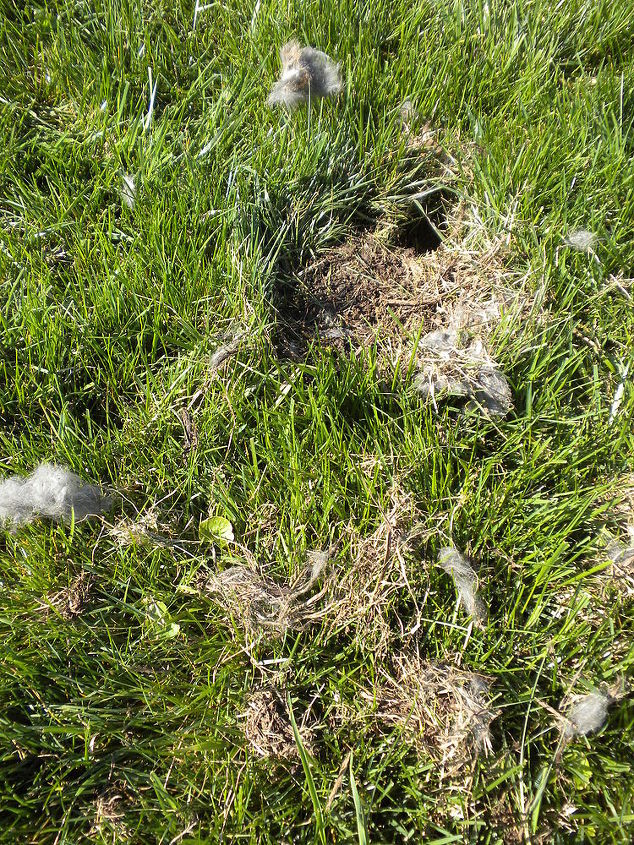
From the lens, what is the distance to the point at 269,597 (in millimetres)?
1788

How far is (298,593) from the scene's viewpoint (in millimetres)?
1786

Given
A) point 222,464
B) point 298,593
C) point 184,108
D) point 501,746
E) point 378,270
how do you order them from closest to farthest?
1. point 501,746
2. point 298,593
3. point 222,464
4. point 378,270
5. point 184,108

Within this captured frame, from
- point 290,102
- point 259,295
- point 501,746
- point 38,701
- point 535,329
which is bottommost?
point 501,746

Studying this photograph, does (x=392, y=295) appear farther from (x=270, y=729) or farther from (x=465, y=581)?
(x=270, y=729)

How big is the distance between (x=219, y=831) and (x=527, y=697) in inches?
30.2

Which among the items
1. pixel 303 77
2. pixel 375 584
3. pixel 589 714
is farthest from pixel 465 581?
pixel 303 77

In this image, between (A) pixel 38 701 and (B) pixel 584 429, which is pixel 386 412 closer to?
(B) pixel 584 429

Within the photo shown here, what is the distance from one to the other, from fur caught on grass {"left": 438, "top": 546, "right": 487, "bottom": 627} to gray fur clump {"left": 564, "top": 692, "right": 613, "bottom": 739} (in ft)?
0.94

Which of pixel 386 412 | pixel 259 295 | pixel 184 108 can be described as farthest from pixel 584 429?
pixel 184 108

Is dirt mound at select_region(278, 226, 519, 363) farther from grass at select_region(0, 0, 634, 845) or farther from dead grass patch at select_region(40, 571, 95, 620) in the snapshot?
dead grass patch at select_region(40, 571, 95, 620)

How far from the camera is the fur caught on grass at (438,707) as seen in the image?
1.61 m

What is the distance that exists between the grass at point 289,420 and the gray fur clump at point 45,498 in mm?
60

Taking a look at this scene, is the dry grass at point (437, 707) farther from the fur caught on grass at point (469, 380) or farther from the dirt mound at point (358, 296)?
the dirt mound at point (358, 296)

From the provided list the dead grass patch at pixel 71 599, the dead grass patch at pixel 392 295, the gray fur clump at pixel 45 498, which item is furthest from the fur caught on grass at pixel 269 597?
the dead grass patch at pixel 392 295
